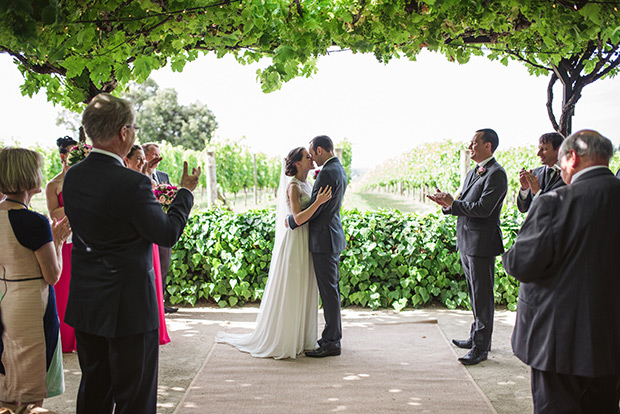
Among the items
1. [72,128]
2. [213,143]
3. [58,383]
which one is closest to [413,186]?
[213,143]

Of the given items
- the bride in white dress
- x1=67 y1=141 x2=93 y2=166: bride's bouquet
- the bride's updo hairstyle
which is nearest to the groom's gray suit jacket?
the bride in white dress

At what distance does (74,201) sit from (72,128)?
5044 cm

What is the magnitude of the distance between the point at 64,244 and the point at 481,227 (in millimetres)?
3856

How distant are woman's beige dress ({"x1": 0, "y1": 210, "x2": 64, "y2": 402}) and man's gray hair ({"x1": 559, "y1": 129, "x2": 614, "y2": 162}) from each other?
2976mm

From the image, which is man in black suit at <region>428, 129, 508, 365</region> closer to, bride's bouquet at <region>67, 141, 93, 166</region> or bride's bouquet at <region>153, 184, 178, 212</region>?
bride's bouquet at <region>153, 184, 178, 212</region>

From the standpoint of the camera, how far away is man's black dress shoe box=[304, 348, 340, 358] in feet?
15.1

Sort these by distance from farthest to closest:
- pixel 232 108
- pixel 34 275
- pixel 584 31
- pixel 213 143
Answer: pixel 232 108 → pixel 213 143 → pixel 584 31 → pixel 34 275

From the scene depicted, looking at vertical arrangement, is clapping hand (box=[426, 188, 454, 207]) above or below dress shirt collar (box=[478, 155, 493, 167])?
below

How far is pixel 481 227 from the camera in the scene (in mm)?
4328

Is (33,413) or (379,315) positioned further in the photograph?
(379,315)

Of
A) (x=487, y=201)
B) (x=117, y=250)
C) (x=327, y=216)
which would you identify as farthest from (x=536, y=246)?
(x=327, y=216)

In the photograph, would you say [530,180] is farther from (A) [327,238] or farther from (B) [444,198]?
(A) [327,238]

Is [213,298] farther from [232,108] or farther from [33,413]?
[232,108]

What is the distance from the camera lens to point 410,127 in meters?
44.9
